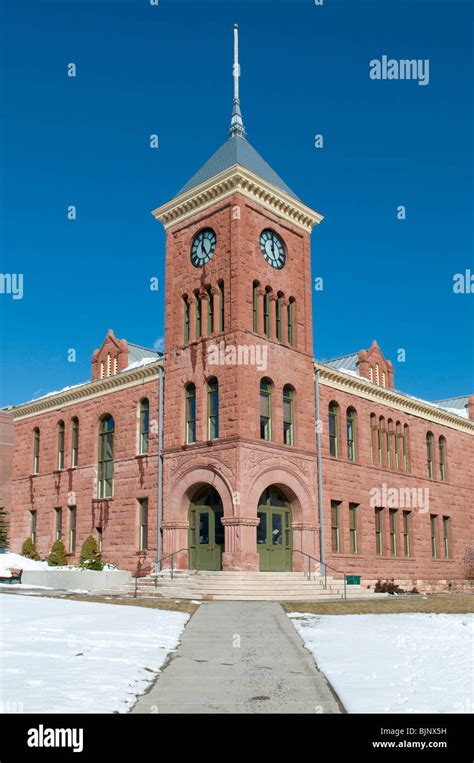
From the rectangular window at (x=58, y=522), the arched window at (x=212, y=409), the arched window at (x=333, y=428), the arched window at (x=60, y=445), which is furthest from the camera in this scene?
the arched window at (x=60, y=445)

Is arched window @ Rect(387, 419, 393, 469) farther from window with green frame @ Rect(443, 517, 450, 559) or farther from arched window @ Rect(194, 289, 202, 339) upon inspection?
arched window @ Rect(194, 289, 202, 339)

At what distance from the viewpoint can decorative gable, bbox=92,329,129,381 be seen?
35.3 m

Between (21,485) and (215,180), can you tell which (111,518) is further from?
(215,180)

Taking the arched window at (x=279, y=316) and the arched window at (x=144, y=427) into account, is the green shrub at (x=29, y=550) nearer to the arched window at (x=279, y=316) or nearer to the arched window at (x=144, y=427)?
the arched window at (x=144, y=427)

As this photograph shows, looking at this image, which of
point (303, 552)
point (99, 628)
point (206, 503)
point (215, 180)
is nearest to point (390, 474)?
point (303, 552)

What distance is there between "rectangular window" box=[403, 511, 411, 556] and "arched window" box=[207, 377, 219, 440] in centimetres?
1349

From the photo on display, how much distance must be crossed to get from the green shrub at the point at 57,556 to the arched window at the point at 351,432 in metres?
14.0

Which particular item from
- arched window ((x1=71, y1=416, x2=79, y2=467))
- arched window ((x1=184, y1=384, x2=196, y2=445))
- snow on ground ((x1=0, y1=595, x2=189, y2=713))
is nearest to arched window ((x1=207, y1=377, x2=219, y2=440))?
arched window ((x1=184, y1=384, x2=196, y2=445))

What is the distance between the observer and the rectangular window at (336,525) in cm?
3081

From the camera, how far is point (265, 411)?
92.4 feet

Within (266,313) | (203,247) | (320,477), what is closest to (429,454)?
(320,477)

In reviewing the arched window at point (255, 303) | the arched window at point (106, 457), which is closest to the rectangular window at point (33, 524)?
the arched window at point (106, 457)

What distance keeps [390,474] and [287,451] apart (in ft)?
29.9
